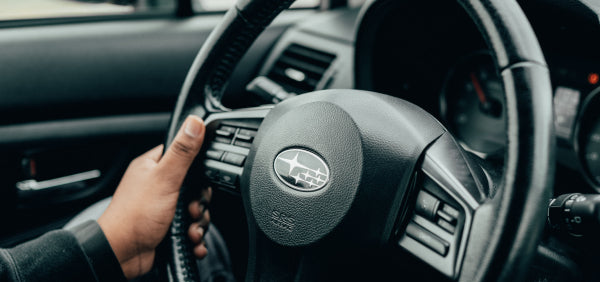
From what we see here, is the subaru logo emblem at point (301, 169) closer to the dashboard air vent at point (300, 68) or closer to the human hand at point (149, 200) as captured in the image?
the human hand at point (149, 200)

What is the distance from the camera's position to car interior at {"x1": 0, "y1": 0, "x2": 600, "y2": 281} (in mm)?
608

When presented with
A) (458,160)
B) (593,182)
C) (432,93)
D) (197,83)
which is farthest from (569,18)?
(197,83)

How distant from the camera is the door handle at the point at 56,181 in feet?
5.40

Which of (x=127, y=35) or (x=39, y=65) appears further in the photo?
(x=127, y=35)

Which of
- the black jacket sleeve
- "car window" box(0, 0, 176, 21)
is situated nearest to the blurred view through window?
"car window" box(0, 0, 176, 21)

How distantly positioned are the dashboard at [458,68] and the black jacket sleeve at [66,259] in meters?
0.52

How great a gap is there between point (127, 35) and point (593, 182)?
138 cm

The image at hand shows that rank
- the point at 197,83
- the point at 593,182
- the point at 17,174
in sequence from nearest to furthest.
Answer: the point at 197,83 < the point at 593,182 < the point at 17,174

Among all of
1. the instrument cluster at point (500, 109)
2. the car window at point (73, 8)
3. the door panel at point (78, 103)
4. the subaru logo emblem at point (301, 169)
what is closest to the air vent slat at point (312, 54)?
the door panel at point (78, 103)

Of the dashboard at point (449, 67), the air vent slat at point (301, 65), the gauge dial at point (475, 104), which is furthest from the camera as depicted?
the air vent slat at point (301, 65)

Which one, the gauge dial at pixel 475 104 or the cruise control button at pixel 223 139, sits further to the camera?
the gauge dial at pixel 475 104

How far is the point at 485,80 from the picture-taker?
1510 millimetres

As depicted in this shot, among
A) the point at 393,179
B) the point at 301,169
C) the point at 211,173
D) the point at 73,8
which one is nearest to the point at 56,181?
the point at 73,8

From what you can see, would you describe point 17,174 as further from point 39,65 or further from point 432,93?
point 432,93
